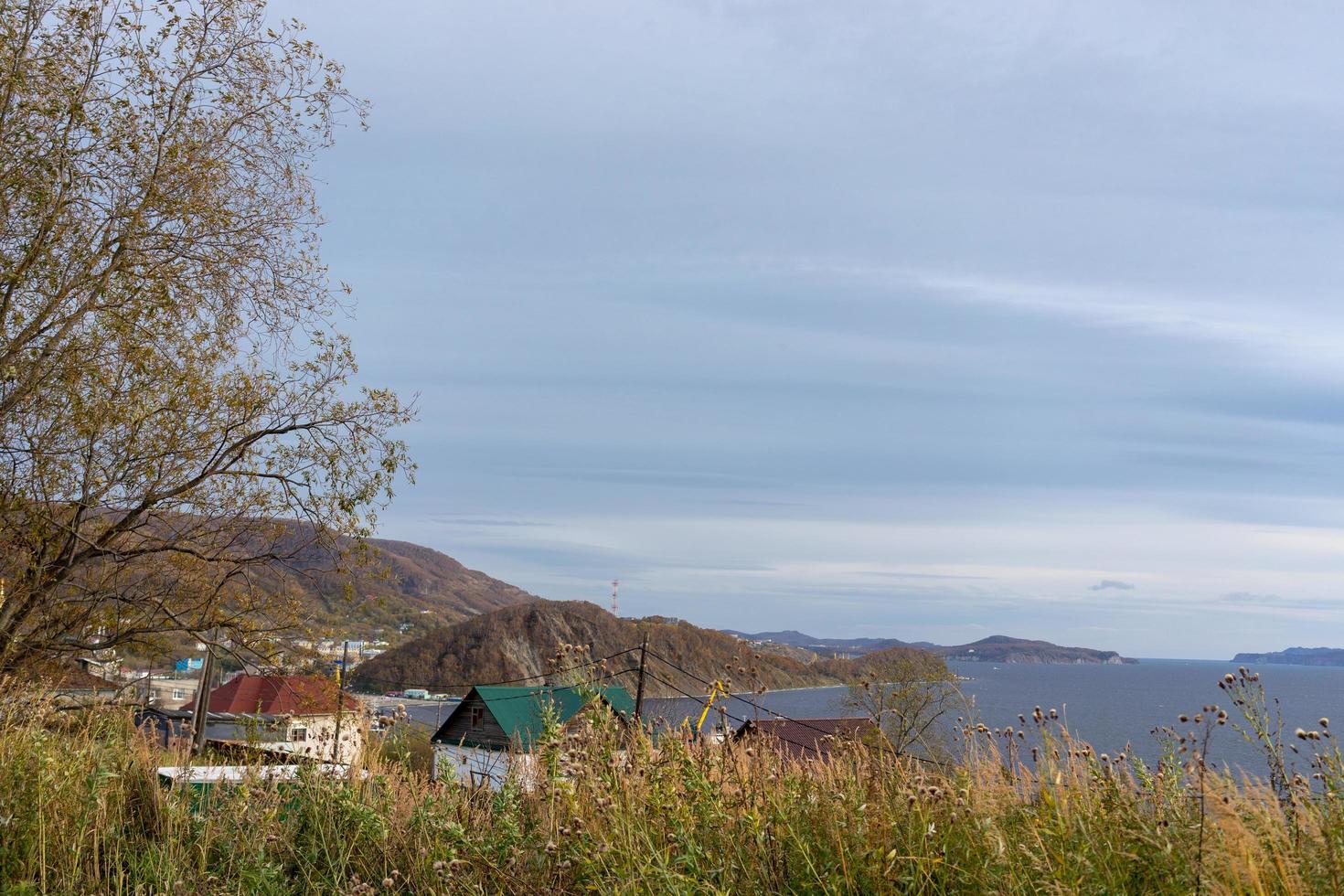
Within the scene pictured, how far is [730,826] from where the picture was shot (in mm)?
4285

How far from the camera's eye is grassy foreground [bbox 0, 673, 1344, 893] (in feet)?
10.7

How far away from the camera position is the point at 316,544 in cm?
1216

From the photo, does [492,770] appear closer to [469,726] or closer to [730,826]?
[730,826]

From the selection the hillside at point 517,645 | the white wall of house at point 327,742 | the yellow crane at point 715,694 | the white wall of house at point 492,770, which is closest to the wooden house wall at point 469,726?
A: the hillside at point 517,645

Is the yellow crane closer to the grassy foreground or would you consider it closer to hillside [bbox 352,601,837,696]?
the grassy foreground

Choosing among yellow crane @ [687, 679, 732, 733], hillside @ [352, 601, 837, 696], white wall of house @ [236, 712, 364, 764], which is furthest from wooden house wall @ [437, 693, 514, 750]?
yellow crane @ [687, 679, 732, 733]

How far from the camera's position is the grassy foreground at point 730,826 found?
10.7 ft

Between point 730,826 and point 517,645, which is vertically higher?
point 730,826

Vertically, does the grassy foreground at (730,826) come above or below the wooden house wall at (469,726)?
above

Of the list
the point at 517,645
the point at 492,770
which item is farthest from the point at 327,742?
the point at 517,645

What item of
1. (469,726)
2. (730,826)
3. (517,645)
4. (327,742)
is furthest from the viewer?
(517,645)

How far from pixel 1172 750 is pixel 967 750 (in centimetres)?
85

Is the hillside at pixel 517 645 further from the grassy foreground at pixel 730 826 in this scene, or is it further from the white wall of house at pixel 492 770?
the grassy foreground at pixel 730 826

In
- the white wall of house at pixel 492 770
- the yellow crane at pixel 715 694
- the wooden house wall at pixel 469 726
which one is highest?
the yellow crane at pixel 715 694
